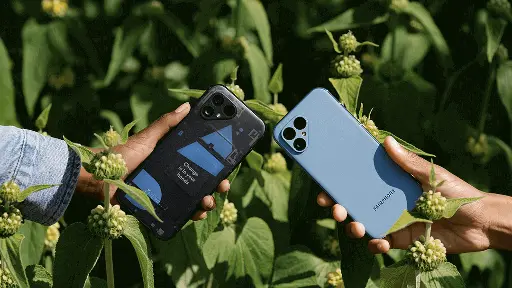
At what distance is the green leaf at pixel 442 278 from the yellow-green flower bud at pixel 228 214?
60 centimetres

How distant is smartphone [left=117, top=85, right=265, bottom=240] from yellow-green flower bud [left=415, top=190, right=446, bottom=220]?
1.33 ft

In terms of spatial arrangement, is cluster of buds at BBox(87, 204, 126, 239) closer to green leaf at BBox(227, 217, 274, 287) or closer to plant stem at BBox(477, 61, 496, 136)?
green leaf at BBox(227, 217, 274, 287)

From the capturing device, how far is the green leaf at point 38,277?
6.02ft

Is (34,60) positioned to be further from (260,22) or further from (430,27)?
(430,27)

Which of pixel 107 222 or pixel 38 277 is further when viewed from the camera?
pixel 38 277

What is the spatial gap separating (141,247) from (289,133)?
1.45ft

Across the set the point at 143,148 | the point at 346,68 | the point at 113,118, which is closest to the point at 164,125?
the point at 143,148

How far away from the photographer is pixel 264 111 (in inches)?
79.0

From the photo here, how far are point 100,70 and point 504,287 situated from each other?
57.6 inches

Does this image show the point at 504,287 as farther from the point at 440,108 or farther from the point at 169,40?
the point at 169,40

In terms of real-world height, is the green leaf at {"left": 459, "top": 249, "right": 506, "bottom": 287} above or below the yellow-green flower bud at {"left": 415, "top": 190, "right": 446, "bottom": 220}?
below

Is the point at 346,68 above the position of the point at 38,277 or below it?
above

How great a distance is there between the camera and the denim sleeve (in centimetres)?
185

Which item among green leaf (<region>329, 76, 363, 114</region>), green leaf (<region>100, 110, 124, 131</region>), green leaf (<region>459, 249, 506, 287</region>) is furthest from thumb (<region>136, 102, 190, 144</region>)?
green leaf (<region>459, 249, 506, 287</region>)
